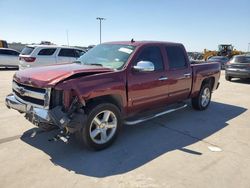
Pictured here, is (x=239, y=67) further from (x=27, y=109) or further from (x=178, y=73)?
(x=27, y=109)

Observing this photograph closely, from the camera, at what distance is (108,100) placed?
4.31 metres

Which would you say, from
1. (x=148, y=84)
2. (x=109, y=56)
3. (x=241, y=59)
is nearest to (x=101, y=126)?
(x=148, y=84)

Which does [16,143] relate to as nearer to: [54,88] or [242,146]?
[54,88]

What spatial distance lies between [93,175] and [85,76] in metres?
1.52

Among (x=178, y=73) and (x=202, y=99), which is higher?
(x=178, y=73)

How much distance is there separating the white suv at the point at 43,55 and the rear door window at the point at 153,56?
912 centimetres

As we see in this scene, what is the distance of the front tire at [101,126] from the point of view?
12.9ft

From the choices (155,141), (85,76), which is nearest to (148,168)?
(155,141)

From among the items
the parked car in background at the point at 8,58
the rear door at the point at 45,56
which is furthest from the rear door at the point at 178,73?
the parked car in background at the point at 8,58

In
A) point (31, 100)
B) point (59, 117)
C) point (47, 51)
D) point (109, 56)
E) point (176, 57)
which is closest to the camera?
point (59, 117)

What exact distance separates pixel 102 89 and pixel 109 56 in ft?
4.02

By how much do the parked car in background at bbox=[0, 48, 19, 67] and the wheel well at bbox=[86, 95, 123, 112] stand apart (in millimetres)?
16229

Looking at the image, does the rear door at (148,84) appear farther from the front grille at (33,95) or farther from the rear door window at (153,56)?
the front grille at (33,95)

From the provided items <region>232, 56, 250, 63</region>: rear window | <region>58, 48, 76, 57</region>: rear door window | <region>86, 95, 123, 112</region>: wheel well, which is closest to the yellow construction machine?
<region>232, 56, 250, 63</region>: rear window
